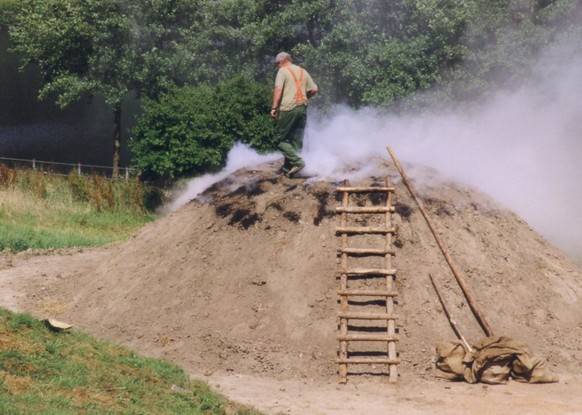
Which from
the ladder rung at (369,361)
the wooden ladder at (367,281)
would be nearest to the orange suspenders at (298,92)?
the wooden ladder at (367,281)

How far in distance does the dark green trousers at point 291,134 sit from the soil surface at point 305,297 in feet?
1.38

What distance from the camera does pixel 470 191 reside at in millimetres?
17062

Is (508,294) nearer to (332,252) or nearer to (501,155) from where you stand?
(332,252)

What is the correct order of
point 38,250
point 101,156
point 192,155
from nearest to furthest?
point 38,250, point 192,155, point 101,156

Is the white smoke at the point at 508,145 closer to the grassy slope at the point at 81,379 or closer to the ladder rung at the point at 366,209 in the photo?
the ladder rung at the point at 366,209

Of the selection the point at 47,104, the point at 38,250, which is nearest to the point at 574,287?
the point at 38,250

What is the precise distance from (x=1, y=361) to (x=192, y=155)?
54.8 ft

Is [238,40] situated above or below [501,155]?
above

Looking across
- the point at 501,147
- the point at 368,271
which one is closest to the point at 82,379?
the point at 368,271

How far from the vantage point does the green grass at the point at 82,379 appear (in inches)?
414

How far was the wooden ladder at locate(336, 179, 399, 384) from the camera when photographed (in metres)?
14.1

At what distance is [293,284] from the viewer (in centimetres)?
1509

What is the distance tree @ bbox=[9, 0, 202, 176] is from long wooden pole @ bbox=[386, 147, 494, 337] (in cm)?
1745

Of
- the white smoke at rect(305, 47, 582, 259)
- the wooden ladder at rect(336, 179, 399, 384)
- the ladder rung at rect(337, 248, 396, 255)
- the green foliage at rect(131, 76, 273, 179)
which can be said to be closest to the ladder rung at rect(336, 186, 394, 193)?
the wooden ladder at rect(336, 179, 399, 384)
